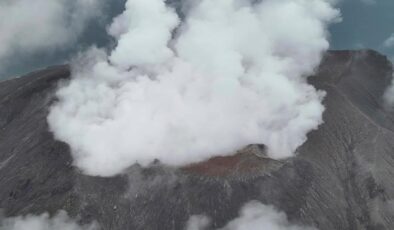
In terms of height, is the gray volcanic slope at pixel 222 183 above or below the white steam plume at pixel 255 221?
above

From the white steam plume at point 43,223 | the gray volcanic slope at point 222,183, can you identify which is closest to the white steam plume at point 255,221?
the gray volcanic slope at point 222,183

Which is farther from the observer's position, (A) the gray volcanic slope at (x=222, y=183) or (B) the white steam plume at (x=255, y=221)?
(A) the gray volcanic slope at (x=222, y=183)

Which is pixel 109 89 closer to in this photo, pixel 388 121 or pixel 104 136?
pixel 104 136

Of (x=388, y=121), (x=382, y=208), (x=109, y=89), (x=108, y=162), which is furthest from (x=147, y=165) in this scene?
(x=388, y=121)

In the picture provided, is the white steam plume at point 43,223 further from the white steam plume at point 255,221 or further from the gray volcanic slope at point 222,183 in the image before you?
the white steam plume at point 255,221

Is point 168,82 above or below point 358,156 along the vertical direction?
above

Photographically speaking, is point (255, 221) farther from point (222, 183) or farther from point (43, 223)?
point (43, 223)

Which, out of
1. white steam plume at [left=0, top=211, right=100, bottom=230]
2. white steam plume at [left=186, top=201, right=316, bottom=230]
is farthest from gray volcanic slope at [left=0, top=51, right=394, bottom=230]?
white steam plume at [left=0, top=211, right=100, bottom=230]
